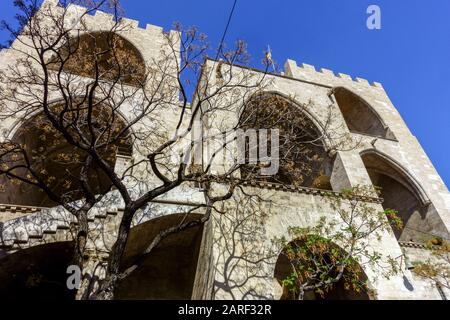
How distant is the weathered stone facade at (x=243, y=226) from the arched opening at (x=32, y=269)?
40 mm

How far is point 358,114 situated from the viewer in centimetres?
1823

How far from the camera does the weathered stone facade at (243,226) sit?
5996 mm

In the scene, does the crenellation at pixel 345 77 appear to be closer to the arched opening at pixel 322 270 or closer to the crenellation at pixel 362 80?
the crenellation at pixel 362 80

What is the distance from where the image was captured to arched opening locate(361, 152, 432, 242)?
12.7 metres

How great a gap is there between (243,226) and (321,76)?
15.1 metres

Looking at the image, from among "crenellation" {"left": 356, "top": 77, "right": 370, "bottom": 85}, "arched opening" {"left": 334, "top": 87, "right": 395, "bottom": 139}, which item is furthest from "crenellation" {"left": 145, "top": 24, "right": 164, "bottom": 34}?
"crenellation" {"left": 356, "top": 77, "right": 370, "bottom": 85}

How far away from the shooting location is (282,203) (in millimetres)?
8180

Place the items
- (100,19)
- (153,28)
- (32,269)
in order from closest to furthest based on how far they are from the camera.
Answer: (32,269) → (100,19) → (153,28)

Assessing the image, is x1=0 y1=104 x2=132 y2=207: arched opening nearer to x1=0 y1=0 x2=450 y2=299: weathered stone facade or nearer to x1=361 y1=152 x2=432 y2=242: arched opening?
x1=0 y1=0 x2=450 y2=299: weathered stone facade

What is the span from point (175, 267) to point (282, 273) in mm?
3595

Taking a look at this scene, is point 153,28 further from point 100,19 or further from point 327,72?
point 327,72

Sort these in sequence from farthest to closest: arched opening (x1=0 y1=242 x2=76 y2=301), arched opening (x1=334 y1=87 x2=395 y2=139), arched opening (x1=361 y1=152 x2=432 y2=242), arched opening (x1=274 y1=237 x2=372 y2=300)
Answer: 1. arched opening (x1=334 y1=87 x2=395 y2=139)
2. arched opening (x1=361 y1=152 x2=432 y2=242)
3. arched opening (x1=274 y1=237 x2=372 y2=300)
4. arched opening (x1=0 y1=242 x2=76 y2=301)

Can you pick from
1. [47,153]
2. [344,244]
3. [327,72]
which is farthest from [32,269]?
[327,72]

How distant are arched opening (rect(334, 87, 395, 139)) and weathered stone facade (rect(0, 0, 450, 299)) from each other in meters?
2.62
